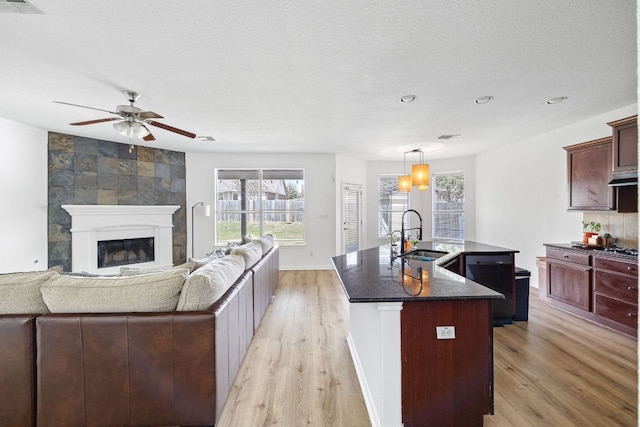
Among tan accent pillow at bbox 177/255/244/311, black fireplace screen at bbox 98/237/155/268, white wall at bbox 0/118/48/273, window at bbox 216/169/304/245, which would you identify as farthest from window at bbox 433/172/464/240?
white wall at bbox 0/118/48/273

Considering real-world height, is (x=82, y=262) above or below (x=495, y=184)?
below

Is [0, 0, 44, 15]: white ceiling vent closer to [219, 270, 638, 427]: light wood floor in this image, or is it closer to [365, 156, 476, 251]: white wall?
[219, 270, 638, 427]: light wood floor

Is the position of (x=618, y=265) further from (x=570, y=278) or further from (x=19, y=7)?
(x=19, y=7)

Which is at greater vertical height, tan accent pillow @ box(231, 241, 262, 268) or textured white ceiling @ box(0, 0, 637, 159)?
textured white ceiling @ box(0, 0, 637, 159)

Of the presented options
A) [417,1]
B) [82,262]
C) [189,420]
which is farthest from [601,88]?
[82,262]

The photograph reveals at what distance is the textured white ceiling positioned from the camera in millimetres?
1877

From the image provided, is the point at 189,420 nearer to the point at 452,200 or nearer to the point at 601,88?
the point at 601,88

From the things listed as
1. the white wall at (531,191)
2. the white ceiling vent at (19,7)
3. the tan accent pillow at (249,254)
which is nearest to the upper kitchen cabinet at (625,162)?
the white wall at (531,191)

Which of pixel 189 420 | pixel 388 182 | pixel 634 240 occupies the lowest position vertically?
pixel 189 420

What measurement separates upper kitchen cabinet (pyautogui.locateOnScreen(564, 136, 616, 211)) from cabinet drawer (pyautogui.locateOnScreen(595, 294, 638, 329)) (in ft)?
3.46

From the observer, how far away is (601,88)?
2.98 meters

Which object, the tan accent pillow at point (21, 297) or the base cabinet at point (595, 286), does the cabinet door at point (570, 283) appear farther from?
the tan accent pillow at point (21, 297)

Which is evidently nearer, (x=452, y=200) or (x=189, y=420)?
(x=189, y=420)

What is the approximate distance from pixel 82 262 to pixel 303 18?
5.57 metres
